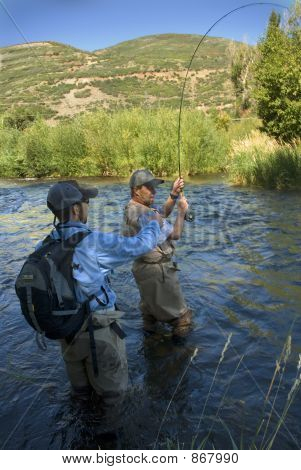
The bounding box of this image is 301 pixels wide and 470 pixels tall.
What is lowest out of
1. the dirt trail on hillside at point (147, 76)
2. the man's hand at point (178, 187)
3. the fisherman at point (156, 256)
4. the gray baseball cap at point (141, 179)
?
the fisherman at point (156, 256)

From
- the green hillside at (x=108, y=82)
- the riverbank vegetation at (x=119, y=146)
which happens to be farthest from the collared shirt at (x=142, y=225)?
the green hillside at (x=108, y=82)

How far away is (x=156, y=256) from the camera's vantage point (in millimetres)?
5105

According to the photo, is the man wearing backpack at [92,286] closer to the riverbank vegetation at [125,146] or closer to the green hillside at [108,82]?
the riverbank vegetation at [125,146]

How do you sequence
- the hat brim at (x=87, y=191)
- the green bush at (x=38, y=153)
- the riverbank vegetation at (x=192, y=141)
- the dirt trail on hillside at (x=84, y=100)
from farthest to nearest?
the dirt trail on hillside at (x=84, y=100) < the green bush at (x=38, y=153) < the riverbank vegetation at (x=192, y=141) < the hat brim at (x=87, y=191)

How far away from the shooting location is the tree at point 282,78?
67.3ft

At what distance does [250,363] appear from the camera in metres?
4.91

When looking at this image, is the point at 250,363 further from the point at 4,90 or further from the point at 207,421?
the point at 4,90

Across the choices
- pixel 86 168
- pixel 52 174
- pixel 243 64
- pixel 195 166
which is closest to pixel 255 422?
pixel 195 166

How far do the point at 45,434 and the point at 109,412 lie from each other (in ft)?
2.18

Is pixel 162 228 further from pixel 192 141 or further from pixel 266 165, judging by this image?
pixel 192 141

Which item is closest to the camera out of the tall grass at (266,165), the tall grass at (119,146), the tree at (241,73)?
the tall grass at (266,165)

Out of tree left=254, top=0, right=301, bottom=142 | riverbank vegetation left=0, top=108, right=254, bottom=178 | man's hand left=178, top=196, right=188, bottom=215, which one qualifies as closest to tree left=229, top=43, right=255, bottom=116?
riverbank vegetation left=0, top=108, right=254, bottom=178

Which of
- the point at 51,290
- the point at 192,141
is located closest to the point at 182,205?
the point at 51,290

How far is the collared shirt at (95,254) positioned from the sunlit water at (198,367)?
0.93m
